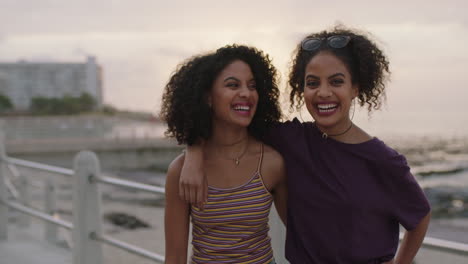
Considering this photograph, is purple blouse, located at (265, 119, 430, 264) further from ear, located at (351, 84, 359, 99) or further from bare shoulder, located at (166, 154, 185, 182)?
bare shoulder, located at (166, 154, 185, 182)

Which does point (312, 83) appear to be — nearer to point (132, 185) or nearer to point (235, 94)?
point (235, 94)

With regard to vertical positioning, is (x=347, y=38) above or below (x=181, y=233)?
above

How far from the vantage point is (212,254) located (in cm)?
187

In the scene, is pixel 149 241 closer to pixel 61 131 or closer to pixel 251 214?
pixel 251 214

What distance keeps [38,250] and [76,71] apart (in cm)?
14126

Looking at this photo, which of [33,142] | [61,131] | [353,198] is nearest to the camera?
[353,198]

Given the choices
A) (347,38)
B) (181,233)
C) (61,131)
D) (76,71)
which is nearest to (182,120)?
(181,233)

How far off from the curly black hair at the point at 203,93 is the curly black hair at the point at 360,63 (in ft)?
0.43

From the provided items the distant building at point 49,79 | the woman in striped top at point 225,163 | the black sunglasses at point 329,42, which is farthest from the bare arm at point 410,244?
the distant building at point 49,79

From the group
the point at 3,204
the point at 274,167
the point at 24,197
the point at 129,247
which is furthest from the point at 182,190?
the point at 24,197

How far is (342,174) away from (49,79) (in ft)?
487

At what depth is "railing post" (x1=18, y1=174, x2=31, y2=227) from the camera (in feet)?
21.3

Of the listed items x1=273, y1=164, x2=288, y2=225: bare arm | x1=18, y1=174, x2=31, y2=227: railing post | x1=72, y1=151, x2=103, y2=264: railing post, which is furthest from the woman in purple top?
x1=18, y1=174, x2=31, y2=227: railing post

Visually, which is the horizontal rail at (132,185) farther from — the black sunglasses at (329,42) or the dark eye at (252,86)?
the black sunglasses at (329,42)
